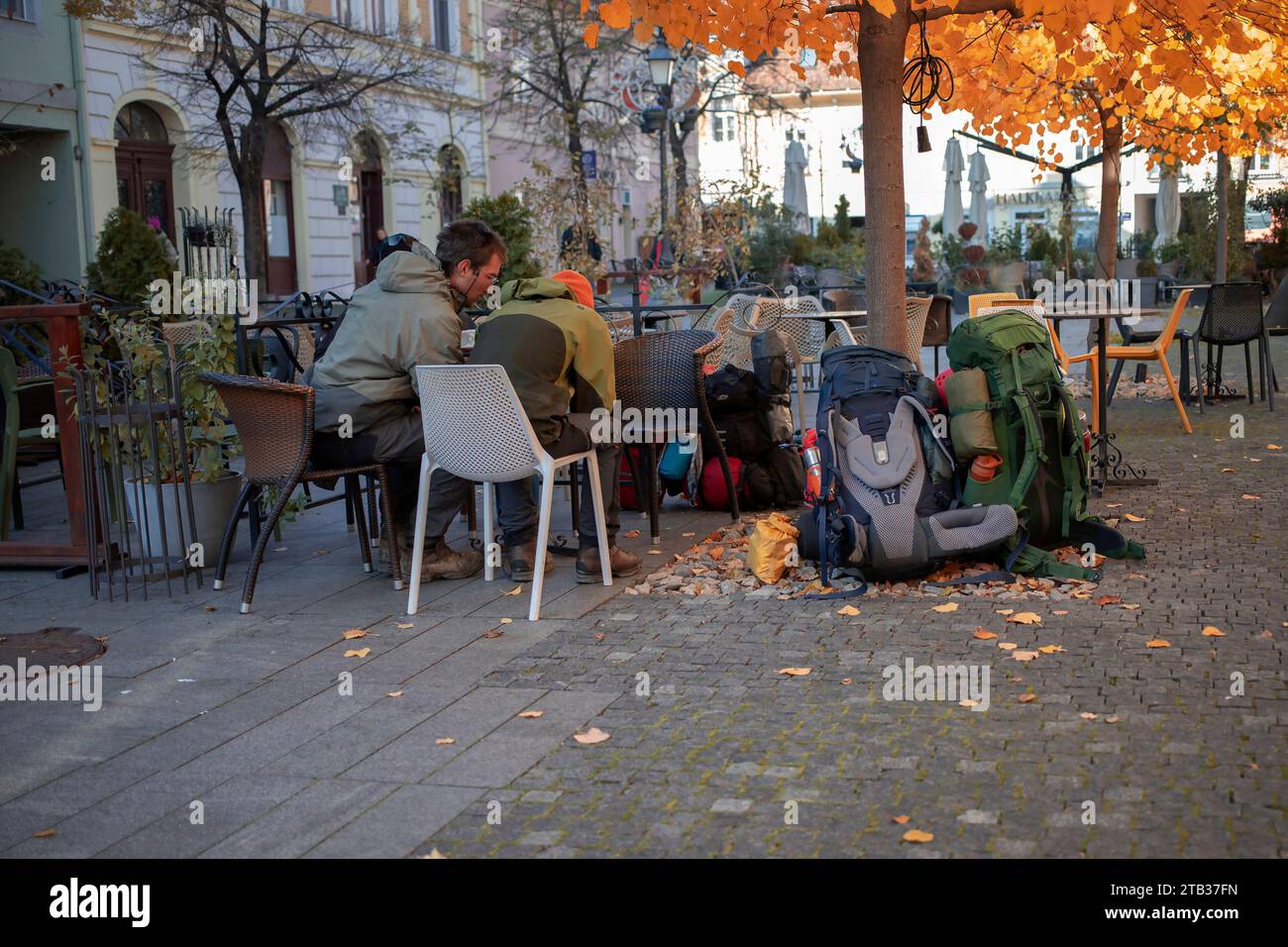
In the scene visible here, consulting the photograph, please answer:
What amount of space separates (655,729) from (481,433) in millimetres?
1876

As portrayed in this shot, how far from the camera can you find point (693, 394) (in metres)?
7.42

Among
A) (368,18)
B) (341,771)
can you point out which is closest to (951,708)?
(341,771)

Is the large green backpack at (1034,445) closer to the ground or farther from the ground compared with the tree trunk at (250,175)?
closer to the ground

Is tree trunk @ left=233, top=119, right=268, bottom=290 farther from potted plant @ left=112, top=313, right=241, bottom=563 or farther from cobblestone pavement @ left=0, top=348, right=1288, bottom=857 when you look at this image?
cobblestone pavement @ left=0, top=348, right=1288, bottom=857

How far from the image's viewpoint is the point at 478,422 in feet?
19.1

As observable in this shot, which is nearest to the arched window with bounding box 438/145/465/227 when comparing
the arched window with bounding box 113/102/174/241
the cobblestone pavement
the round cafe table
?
the arched window with bounding box 113/102/174/241

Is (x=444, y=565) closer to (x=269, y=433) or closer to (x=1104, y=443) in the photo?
(x=269, y=433)

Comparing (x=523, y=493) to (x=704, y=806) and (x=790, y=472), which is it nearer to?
(x=790, y=472)

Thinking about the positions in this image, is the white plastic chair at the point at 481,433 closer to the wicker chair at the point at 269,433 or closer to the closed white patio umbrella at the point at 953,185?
the wicker chair at the point at 269,433

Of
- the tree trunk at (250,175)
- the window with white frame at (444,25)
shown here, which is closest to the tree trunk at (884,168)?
the tree trunk at (250,175)

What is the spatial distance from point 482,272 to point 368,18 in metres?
25.8

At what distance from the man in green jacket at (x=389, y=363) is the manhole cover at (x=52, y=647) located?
1.29m

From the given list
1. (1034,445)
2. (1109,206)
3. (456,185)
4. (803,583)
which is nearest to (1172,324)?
(1109,206)

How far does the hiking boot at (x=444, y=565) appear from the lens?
6637mm
